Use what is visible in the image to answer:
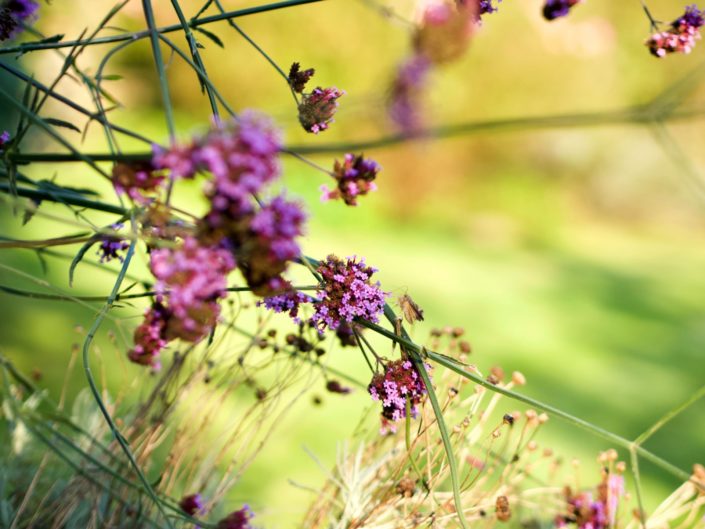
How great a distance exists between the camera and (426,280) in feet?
14.1

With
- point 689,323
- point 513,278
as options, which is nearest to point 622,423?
point 689,323

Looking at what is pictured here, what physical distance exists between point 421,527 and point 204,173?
0.56 metres

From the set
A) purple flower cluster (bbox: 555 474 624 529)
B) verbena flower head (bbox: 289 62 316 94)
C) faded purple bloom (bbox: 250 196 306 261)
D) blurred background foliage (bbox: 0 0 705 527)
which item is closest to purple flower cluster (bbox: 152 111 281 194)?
faded purple bloom (bbox: 250 196 306 261)

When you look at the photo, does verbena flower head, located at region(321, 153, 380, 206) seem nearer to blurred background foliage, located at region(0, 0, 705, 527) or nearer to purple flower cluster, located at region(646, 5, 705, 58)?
purple flower cluster, located at region(646, 5, 705, 58)

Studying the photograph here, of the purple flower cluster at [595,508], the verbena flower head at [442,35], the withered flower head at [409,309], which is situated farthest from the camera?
the purple flower cluster at [595,508]

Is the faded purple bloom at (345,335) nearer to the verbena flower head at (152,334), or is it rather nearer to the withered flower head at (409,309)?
the withered flower head at (409,309)

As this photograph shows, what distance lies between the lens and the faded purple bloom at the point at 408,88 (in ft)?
1.78

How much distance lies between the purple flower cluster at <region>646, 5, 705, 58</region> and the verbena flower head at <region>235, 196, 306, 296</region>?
44 cm

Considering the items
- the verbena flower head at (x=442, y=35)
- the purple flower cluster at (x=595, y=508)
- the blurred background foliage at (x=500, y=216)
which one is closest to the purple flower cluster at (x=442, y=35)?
the verbena flower head at (x=442, y=35)

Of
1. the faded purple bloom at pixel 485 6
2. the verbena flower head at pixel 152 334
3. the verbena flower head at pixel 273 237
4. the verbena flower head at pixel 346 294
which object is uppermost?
the faded purple bloom at pixel 485 6

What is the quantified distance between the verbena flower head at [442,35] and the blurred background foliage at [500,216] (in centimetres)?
135

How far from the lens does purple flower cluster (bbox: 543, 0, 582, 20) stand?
2.19 ft

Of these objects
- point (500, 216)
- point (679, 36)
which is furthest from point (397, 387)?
point (500, 216)

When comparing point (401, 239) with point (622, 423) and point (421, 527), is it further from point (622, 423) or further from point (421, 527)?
point (421, 527)
